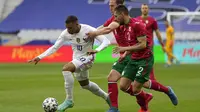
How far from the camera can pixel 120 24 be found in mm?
9961

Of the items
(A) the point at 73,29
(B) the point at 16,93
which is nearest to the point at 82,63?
(A) the point at 73,29

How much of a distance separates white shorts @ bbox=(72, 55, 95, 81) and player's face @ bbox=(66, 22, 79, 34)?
0.58 metres

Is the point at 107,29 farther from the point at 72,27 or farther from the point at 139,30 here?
the point at 72,27

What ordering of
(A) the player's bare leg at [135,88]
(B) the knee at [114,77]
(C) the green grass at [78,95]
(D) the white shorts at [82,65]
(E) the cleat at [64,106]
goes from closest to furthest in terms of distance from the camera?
(A) the player's bare leg at [135,88] → (B) the knee at [114,77] → (E) the cleat at [64,106] → (D) the white shorts at [82,65] → (C) the green grass at [78,95]

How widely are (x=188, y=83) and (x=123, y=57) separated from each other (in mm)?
7806

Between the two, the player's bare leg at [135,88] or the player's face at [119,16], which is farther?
the player's bare leg at [135,88]

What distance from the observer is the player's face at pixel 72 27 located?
10680 millimetres

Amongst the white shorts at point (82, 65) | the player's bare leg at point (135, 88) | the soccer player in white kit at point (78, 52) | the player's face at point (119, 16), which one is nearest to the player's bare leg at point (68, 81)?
the soccer player in white kit at point (78, 52)

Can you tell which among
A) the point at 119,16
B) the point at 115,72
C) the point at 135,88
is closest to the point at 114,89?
the point at 115,72

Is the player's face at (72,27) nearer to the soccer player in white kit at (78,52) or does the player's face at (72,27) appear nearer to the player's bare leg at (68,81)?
the soccer player in white kit at (78,52)

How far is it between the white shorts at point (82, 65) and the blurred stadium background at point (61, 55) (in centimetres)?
79

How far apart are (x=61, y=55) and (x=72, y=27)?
21198 millimetres

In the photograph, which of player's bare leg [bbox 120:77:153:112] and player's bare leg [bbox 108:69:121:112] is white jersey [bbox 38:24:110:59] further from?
player's bare leg [bbox 120:77:153:112]

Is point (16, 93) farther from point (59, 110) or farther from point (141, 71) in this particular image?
point (141, 71)
